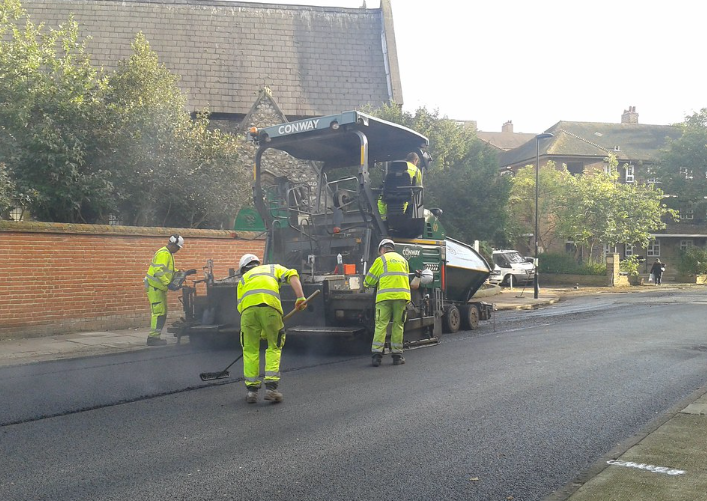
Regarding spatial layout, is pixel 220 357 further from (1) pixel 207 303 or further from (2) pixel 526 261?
(2) pixel 526 261

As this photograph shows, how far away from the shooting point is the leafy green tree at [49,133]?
46.3 ft

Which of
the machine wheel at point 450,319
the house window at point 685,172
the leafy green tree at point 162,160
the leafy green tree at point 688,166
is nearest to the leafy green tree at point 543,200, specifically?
the leafy green tree at point 688,166

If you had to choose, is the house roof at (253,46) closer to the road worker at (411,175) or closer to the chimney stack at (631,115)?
the road worker at (411,175)

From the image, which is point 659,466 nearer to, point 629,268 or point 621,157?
point 629,268

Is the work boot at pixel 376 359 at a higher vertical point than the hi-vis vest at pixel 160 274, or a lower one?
lower

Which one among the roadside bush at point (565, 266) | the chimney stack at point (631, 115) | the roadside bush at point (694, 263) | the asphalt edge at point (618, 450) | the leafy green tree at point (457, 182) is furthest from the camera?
the chimney stack at point (631, 115)

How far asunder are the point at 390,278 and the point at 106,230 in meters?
6.84

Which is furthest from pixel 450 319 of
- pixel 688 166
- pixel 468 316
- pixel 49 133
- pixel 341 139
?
pixel 688 166

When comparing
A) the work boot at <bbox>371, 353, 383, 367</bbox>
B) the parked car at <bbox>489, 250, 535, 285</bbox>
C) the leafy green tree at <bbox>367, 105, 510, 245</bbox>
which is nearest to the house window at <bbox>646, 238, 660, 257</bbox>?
the parked car at <bbox>489, 250, 535, 285</bbox>

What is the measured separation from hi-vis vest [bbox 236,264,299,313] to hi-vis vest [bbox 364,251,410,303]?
213 cm

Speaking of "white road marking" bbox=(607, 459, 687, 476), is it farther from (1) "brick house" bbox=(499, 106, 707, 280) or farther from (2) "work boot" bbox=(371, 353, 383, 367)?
(1) "brick house" bbox=(499, 106, 707, 280)

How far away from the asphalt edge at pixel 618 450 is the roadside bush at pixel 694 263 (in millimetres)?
35461

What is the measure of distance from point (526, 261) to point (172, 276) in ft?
86.2

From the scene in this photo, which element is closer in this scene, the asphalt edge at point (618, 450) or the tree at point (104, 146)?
the asphalt edge at point (618, 450)
